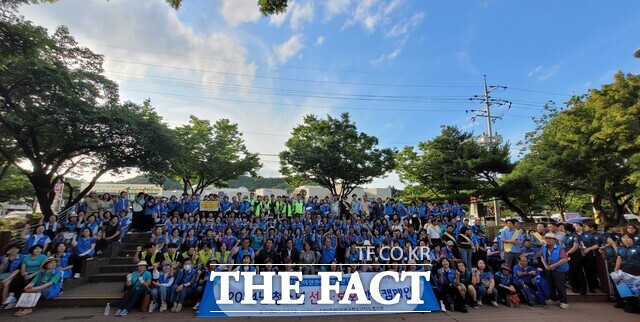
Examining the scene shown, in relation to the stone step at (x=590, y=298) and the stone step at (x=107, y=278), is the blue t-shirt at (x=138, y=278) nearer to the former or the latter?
the stone step at (x=107, y=278)

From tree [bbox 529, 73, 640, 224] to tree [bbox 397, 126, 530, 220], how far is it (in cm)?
268

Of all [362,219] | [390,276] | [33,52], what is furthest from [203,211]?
[390,276]

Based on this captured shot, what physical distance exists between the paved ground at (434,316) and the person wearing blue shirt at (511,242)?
1.67 m

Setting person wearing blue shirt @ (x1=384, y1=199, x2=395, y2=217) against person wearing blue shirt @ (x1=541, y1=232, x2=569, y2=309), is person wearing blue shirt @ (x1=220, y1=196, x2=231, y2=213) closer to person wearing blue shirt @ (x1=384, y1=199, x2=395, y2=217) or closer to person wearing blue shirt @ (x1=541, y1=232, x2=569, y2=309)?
person wearing blue shirt @ (x1=384, y1=199, x2=395, y2=217)

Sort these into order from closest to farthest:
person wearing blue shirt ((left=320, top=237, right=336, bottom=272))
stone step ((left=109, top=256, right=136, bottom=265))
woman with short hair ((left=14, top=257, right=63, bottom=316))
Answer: woman with short hair ((left=14, top=257, right=63, bottom=316)), person wearing blue shirt ((left=320, top=237, right=336, bottom=272)), stone step ((left=109, top=256, right=136, bottom=265))

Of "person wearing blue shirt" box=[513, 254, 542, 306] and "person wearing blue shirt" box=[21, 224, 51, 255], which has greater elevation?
"person wearing blue shirt" box=[21, 224, 51, 255]

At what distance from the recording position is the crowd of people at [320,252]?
6664 millimetres

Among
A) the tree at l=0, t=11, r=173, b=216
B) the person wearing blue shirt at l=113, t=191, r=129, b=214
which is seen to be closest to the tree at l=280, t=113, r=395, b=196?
the tree at l=0, t=11, r=173, b=216

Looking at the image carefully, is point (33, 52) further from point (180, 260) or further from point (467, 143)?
point (467, 143)

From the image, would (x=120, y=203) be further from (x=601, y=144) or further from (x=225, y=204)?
(x=601, y=144)

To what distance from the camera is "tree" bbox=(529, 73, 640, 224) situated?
15.2 metres

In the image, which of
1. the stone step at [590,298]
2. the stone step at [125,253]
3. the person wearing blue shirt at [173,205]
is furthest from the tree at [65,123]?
the stone step at [590,298]

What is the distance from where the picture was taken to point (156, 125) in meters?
16.0

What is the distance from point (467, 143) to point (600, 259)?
1321 cm
